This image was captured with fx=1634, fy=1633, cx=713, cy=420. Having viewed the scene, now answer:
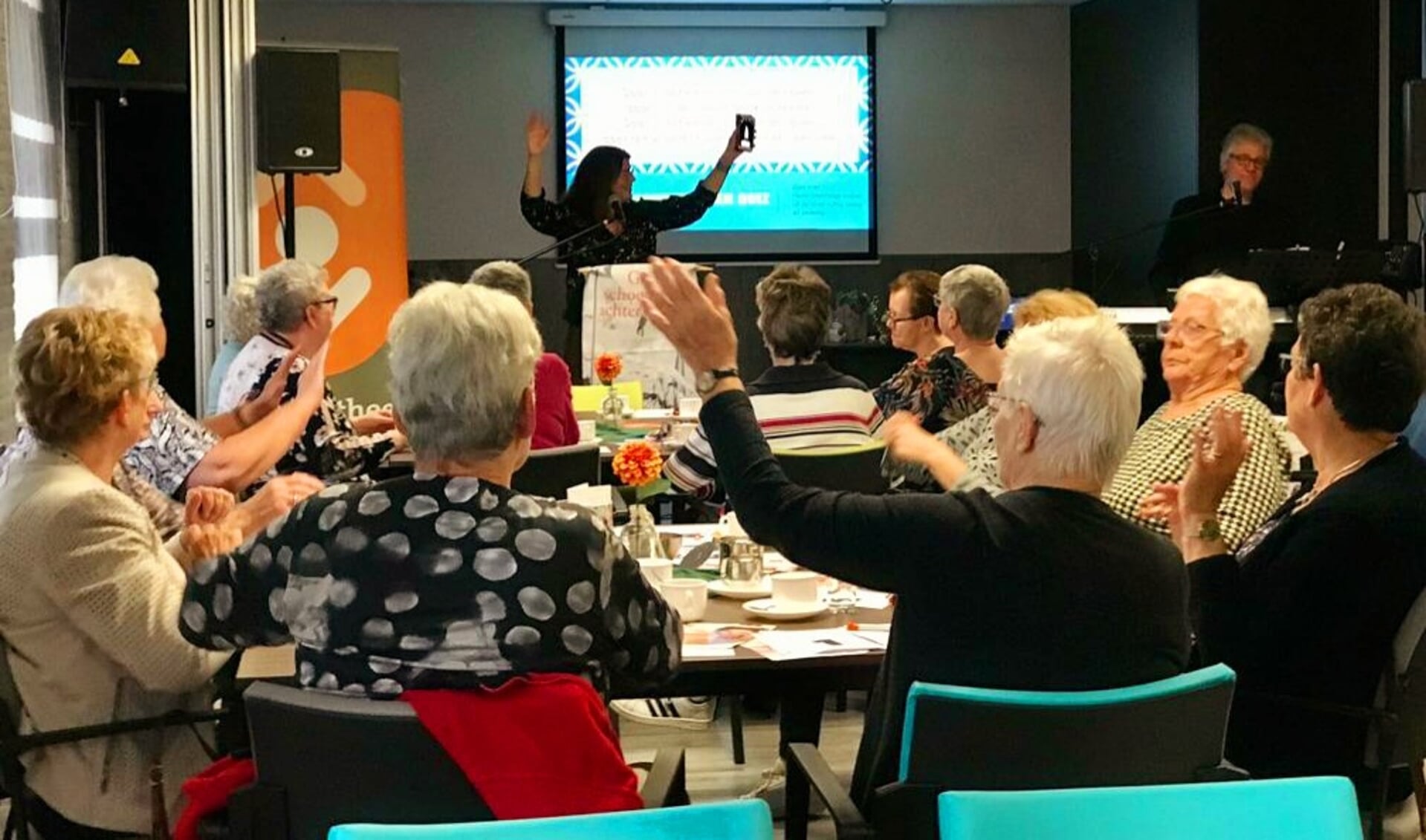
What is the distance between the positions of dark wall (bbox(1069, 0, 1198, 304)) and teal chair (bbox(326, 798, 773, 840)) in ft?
28.4

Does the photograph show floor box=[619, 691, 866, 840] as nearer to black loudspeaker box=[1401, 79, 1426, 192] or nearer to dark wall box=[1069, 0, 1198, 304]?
black loudspeaker box=[1401, 79, 1426, 192]

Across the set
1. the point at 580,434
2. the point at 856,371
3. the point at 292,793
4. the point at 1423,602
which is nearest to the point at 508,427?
the point at 292,793

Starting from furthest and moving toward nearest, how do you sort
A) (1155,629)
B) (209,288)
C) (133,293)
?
1. (209,288)
2. (133,293)
3. (1155,629)

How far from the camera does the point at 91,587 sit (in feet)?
9.00

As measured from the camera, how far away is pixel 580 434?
5969mm

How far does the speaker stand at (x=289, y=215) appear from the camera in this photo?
24.2ft

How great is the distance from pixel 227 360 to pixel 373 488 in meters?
3.73

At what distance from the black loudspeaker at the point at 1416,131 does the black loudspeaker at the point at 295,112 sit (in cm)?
495

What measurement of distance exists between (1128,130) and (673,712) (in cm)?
660

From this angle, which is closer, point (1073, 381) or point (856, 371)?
point (1073, 381)

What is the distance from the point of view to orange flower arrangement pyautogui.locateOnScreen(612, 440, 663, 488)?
402 cm

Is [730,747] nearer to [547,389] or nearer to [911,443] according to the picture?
[547,389]

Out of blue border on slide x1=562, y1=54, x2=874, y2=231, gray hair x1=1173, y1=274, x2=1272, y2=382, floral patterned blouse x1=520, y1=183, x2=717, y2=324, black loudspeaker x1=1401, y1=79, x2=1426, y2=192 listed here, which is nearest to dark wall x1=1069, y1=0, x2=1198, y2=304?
blue border on slide x1=562, y1=54, x2=874, y2=231

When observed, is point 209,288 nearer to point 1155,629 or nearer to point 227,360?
point 227,360
